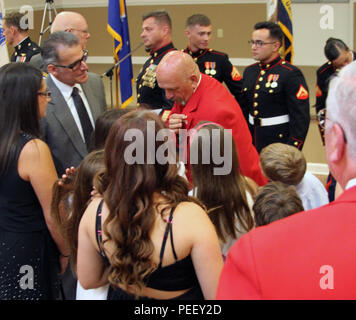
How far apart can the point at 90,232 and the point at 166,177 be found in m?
0.26

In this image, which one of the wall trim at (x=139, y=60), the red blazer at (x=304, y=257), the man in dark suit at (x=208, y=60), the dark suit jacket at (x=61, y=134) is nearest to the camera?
the red blazer at (x=304, y=257)

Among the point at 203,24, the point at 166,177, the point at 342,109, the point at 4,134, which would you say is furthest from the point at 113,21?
the point at 342,109

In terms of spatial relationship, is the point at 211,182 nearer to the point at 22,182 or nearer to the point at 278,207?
the point at 278,207

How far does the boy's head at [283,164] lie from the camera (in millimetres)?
2273

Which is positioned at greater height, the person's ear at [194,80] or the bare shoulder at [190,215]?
the person's ear at [194,80]

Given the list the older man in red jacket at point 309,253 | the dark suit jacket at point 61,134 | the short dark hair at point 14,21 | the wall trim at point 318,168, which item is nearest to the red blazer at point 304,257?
the older man in red jacket at point 309,253

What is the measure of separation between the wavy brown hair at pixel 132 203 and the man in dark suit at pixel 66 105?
1116 mm

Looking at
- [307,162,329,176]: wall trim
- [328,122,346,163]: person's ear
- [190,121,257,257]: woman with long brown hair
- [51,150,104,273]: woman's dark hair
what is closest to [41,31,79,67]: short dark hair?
[51,150,104,273]: woman's dark hair

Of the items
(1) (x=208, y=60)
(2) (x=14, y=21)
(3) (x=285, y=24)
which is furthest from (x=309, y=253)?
(2) (x=14, y=21)

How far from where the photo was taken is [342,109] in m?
0.80

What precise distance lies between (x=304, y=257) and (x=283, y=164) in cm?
154

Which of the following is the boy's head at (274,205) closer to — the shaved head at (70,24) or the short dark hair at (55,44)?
the short dark hair at (55,44)

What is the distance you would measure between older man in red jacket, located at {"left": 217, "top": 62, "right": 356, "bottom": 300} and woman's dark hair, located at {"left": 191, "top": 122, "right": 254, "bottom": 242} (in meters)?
0.94

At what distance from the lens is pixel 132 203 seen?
132 centimetres
